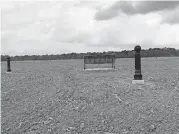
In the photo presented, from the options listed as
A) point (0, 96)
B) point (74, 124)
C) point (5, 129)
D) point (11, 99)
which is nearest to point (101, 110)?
point (74, 124)

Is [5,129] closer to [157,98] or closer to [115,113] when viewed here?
[115,113]

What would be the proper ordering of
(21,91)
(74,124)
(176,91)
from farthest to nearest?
(21,91)
(176,91)
(74,124)

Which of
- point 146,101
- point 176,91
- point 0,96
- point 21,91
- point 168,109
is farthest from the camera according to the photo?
point 21,91

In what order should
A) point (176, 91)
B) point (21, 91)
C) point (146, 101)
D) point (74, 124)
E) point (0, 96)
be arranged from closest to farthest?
point (74, 124), point (146, 101), point (176, 91), point (0, 96), point (21, 91)

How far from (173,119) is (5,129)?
424 centimetres

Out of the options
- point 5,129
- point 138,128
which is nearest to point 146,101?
point 138,128

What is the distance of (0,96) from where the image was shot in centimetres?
1105

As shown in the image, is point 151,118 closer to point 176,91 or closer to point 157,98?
point 157,98

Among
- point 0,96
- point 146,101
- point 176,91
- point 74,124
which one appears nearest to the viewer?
point 74,124

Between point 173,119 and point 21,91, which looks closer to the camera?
point 173,119

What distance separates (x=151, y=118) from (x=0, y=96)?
19.7 ft

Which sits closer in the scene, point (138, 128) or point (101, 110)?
point (138, 128)

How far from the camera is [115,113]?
7953 millimetres

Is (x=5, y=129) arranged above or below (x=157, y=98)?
below
